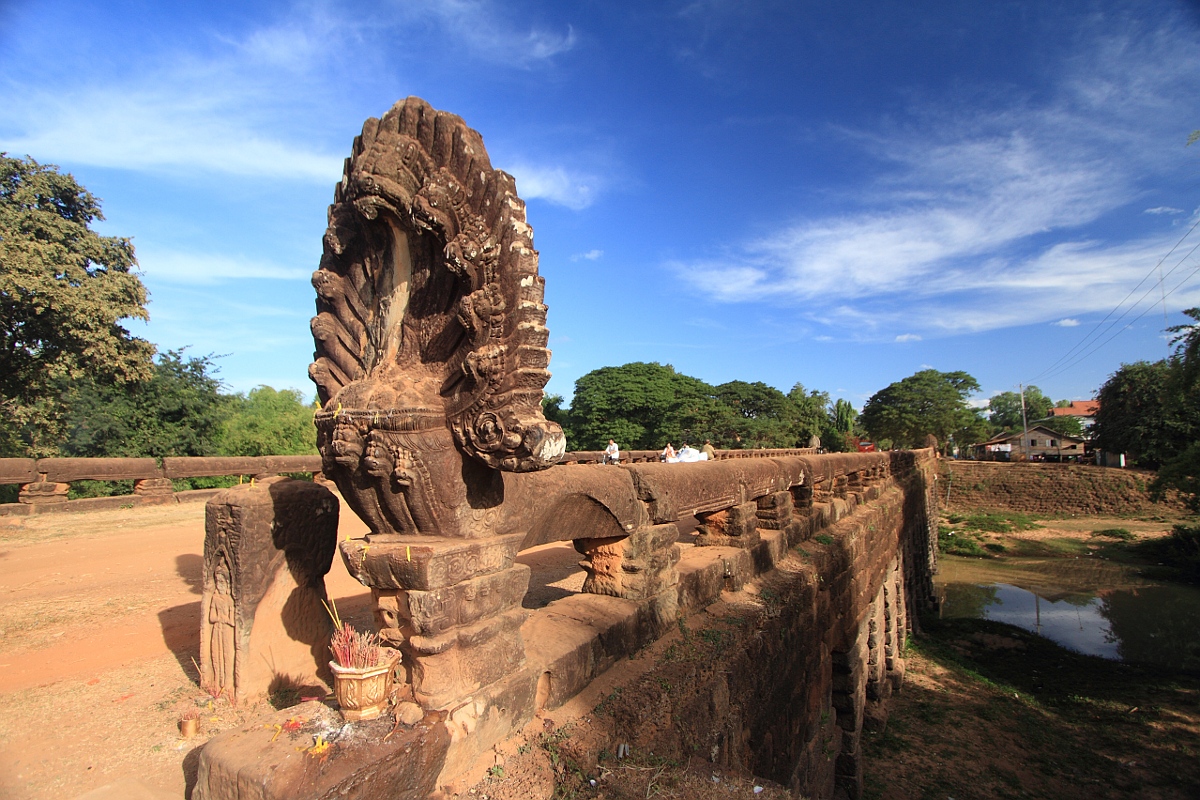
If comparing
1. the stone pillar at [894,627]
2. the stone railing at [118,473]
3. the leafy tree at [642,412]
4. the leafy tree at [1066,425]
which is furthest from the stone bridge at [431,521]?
the leafy tree at [1066,425]

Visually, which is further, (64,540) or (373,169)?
(64,540)

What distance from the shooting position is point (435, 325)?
8.13 ft

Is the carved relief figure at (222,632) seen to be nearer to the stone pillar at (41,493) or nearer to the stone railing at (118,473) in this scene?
the stone railing at (118,473)

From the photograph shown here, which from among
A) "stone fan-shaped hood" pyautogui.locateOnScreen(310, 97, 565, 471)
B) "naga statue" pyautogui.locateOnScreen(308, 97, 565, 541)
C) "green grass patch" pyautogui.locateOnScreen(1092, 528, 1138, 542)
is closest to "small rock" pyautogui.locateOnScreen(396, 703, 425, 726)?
"naga statue" pyautogui.locateOnScreen(308, 97, 565, 541)

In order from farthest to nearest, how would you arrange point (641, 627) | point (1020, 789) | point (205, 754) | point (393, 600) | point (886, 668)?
point (886, 668) < point (1020, 789) < point (641, 627) < point (393, 600) < point (205, 754)

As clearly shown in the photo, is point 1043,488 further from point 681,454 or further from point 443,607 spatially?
point 443,607

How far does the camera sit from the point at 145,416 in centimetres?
1495

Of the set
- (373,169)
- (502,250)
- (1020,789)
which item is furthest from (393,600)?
(1020,789)

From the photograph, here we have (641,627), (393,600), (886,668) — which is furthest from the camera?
(886,668)

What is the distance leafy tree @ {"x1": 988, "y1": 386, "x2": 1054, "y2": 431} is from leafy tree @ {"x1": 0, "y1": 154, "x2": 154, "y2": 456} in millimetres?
82425

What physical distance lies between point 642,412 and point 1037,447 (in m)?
38.5

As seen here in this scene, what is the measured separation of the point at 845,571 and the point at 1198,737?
712 cm

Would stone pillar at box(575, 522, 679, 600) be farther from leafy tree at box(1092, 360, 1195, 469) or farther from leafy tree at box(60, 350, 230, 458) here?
leafy tree at box(1092, 360, 1195, 469)

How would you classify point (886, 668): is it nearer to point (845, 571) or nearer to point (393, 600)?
point (845, 571)
